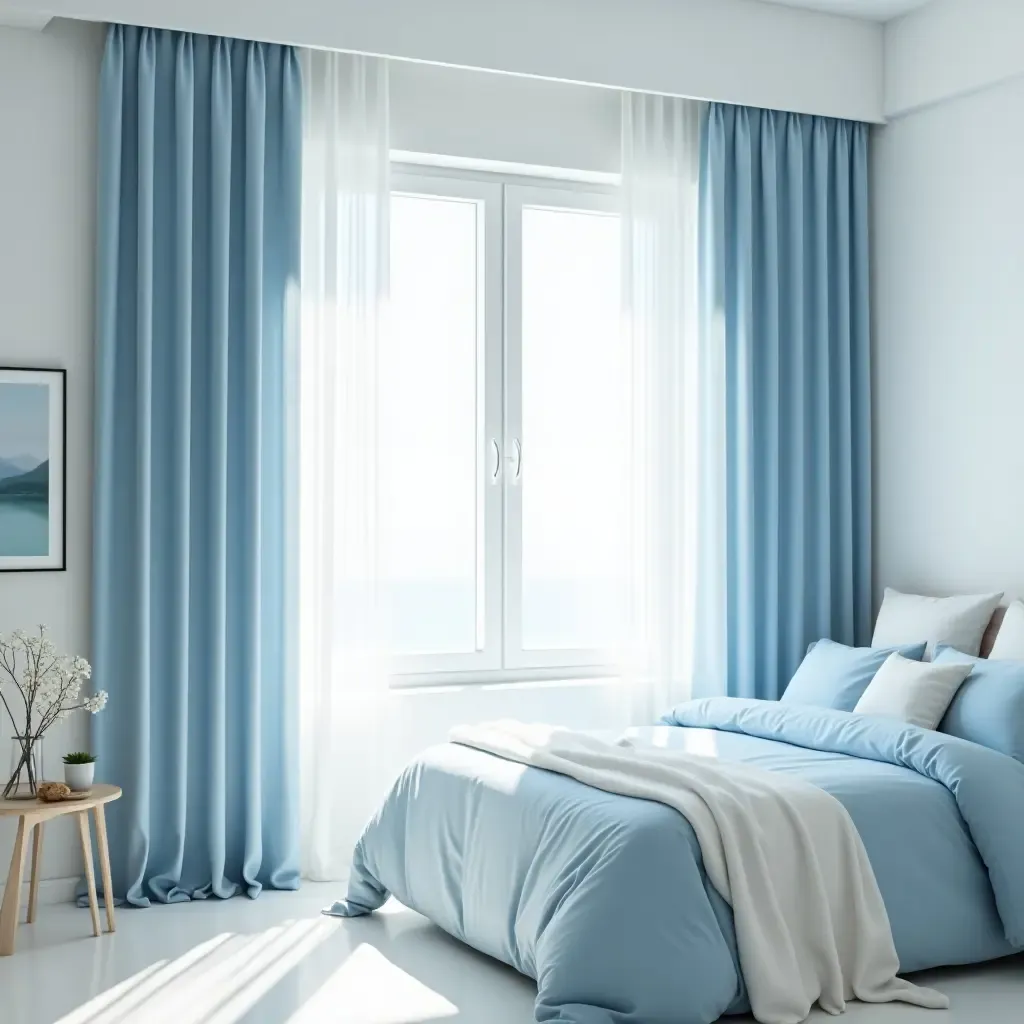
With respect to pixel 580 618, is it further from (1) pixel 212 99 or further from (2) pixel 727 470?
(1) pixel 212 99

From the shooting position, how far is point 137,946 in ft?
11.9

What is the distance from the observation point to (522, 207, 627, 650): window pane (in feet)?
16.0

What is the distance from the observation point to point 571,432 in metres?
4.95

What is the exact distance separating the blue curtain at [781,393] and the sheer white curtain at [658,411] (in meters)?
0.08

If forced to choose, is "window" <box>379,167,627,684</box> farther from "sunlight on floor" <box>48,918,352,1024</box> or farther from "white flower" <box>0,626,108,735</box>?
"sunlight on floor" <box>48,918,352,1024</box>

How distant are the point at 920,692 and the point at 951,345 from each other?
146 cm

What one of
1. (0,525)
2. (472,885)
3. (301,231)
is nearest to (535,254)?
(301,231)

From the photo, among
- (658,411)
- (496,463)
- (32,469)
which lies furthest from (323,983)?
(658,411)

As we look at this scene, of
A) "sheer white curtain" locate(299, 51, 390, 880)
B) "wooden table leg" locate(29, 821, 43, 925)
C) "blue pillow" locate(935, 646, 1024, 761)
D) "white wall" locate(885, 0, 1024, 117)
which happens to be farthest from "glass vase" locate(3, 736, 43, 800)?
"white wall" locate(885, 0, 1024, 117)

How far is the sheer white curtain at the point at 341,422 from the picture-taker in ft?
14.3

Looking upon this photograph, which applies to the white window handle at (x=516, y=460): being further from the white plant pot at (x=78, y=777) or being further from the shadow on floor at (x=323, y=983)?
the white plant pot at (x=78, y=777)


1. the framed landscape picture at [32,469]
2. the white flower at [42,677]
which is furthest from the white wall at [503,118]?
the white flower at [42,677]

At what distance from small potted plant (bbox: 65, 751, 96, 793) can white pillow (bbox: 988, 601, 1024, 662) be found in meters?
2.64

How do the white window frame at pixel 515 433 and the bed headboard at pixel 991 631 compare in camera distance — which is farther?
the white window frame at pixel 515 433
